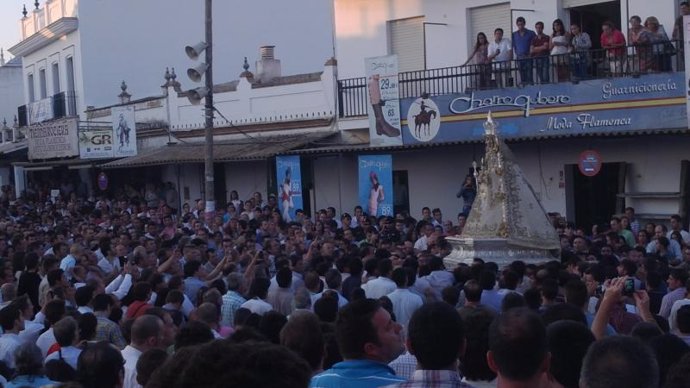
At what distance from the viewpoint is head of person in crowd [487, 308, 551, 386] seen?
4340 mm

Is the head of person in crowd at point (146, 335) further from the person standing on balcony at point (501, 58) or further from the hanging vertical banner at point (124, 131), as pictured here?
the hanging vertical banner at point (124, 131)

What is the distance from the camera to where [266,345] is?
2.86 metres

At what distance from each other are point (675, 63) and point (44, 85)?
26699 mm

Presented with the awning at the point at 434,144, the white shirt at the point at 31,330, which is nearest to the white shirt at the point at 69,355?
the white shirt at the point at 31,330

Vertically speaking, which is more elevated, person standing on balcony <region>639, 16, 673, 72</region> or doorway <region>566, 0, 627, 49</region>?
doorway <region>566, 0, 627, 49</region>

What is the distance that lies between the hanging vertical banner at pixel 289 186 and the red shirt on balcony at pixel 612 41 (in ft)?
23.5

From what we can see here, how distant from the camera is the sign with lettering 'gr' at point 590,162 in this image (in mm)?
19406

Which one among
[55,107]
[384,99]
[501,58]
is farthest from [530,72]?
[55,107]

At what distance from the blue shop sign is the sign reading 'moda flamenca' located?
1151cm

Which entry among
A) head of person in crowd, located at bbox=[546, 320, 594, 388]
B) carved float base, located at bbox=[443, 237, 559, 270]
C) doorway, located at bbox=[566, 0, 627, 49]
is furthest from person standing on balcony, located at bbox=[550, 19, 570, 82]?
head of person in crowd, located at bbox=[546, 320, 594, 388]

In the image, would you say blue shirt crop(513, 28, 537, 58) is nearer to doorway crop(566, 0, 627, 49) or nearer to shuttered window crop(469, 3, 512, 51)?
doorway crop(566, 0, 627, 49)

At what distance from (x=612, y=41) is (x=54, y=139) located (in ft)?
58.4

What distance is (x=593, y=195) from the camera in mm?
21875

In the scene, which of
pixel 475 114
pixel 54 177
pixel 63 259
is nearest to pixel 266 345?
pixel 63 259
